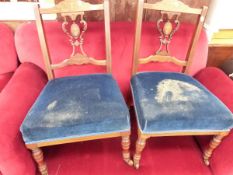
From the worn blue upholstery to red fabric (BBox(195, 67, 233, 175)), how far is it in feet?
1.70

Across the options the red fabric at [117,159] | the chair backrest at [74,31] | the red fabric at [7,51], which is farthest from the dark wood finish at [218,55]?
the red fabric at [7,51]

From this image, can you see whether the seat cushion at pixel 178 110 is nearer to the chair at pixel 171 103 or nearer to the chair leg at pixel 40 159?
the chair at pixel 171 103

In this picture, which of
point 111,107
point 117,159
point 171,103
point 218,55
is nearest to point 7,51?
point 111,107

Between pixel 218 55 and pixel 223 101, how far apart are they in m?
0.69

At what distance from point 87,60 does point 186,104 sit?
2.02ft

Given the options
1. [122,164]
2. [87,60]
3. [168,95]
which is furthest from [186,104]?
[87,60]

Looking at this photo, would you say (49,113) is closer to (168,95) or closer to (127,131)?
(127,131)

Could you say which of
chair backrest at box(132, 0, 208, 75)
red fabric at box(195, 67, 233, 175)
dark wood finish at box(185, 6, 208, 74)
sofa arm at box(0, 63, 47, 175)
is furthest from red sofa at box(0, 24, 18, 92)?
red fabric at box(195, 67, 233, 175)

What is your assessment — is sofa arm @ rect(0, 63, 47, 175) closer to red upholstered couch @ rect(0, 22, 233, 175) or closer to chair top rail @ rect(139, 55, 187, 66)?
red upholstered couch @ rect(0, 22, 233, 175)

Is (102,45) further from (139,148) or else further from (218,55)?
(218,55)

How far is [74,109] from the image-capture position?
3.14 feet

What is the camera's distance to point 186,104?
1.01 m

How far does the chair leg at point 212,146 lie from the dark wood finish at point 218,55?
0.87 metres

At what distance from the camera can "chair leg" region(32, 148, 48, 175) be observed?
3.17 ft
